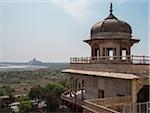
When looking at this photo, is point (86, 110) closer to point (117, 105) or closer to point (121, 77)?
point (117, 105)

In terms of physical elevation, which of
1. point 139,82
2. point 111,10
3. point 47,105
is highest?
point 111,10

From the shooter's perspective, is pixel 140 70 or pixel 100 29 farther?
pixel 100 29

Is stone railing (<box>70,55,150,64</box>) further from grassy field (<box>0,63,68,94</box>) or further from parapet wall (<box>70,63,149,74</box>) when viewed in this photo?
grassy field (<box>0,63,68,94</box>)

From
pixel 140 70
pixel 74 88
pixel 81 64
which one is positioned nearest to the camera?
pixel 140 70

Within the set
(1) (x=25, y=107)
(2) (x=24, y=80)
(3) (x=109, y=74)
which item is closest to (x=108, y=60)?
(3) (x=109, y=74)

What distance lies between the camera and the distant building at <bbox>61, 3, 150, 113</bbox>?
1012 cm

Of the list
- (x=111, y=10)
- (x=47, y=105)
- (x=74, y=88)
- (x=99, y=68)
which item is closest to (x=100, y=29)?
(x=111, y=10)

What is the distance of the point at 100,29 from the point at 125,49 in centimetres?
205

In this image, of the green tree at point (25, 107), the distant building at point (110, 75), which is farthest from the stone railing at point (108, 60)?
the green tree at point (25, 107)

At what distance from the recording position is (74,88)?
16375 millimetres

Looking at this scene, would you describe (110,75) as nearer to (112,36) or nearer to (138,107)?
(138,107)

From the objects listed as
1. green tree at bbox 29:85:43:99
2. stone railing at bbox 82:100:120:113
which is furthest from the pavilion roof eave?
green tree at bbox 29:85:43:99

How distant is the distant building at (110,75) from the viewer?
1012 centimetres

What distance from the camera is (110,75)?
37.2 ft
